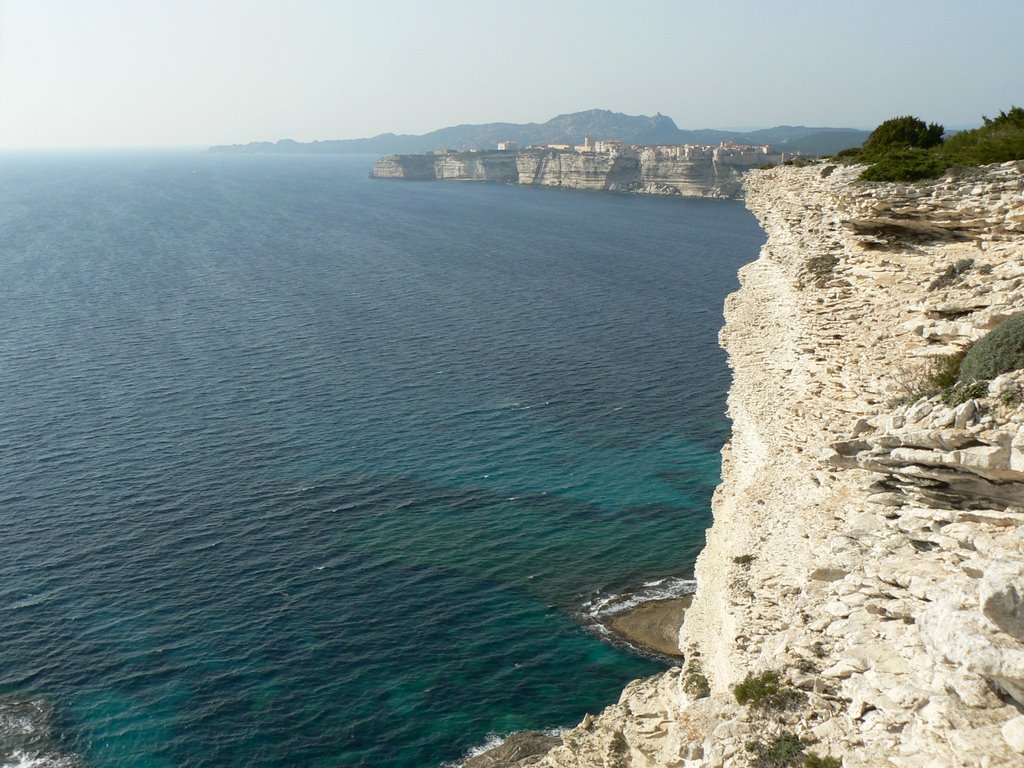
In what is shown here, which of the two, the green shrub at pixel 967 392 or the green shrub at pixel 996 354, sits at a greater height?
the green shrub at pixel 996 354

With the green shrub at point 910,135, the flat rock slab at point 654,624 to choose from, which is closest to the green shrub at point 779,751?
the flat rock slab at point 654,624

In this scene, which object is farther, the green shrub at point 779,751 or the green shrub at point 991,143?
the green shrub at point 991,143

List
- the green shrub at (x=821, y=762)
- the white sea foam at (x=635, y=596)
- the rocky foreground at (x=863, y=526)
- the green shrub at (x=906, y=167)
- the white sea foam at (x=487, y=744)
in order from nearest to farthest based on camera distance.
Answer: the rocky foreground at (x=863, y=526) → the green shrub at (x=821, y=762) → the white sea foam at (x=487, y=744) → the green shrub at (x=906, y=167) → the white sea foam at (x=635, y=596)

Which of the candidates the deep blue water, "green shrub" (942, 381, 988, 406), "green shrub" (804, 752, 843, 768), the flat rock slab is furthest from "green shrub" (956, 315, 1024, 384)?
the deep blue water

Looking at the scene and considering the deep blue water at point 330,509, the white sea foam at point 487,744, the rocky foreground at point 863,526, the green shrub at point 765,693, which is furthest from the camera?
the deep blue water at point 330,509

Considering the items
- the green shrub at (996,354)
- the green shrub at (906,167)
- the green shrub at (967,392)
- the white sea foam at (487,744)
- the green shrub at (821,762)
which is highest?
the green shrub at (906,167)

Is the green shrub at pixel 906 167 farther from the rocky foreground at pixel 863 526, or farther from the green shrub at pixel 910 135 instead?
the green shrub at pixel 910 135

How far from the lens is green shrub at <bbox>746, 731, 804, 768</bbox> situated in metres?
19.1

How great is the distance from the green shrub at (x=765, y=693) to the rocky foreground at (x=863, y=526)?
0.24ft

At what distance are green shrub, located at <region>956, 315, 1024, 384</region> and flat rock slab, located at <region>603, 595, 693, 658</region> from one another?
24697 mm

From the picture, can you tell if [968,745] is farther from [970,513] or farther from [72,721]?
[72,721]

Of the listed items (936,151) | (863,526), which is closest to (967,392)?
(863,526)

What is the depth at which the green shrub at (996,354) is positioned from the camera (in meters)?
24.0

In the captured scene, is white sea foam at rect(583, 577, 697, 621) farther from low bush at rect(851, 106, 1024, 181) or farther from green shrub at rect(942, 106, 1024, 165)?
green shrub at rect(942, 106, 1024, 165)
